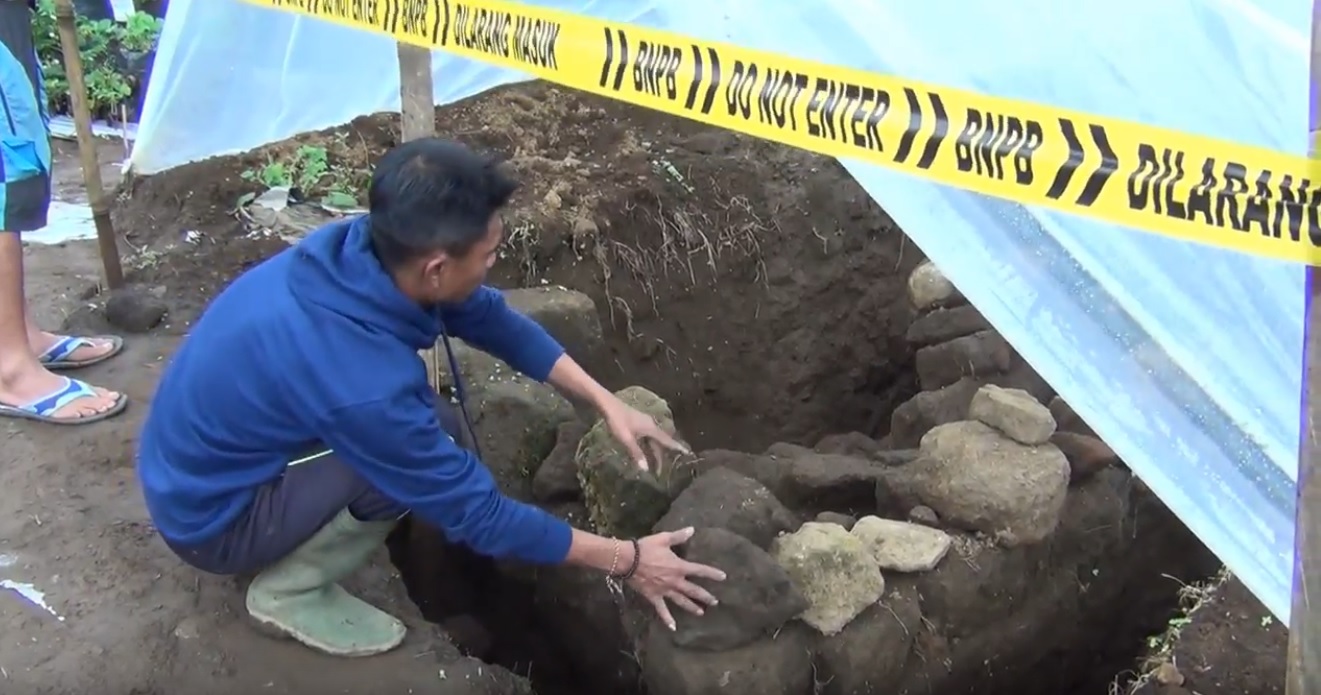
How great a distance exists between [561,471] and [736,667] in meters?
0.73

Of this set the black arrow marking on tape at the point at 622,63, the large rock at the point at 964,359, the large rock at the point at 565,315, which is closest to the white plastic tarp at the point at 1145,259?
the black arrow marking on tape at the point at 622,63

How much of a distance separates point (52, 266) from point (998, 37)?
3334 millimetres

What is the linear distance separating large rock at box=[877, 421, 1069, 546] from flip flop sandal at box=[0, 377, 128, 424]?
196 cm

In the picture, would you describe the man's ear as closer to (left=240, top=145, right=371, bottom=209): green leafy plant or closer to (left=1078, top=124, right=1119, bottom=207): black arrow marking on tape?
(left=1078, top=124, right=1119, bottom=207): black arrow marking on tape


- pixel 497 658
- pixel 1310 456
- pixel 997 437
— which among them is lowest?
pixel 497 658

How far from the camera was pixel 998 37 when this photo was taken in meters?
1.96

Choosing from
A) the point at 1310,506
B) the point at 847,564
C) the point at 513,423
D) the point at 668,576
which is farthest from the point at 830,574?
the point at 1310,506

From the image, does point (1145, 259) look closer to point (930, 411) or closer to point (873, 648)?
point (873, 648)

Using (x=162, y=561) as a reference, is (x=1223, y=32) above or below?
above

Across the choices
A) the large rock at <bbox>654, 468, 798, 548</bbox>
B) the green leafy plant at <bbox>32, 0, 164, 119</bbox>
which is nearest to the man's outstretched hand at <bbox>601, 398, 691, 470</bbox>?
the large rock at <bbox>654, 468, 798, 548</bbox>

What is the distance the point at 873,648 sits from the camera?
8.11 ft

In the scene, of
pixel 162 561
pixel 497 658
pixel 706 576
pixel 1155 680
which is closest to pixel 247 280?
pixel 162 561

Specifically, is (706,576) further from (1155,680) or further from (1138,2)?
(1138,2)

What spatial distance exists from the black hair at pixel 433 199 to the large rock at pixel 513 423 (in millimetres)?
1030
